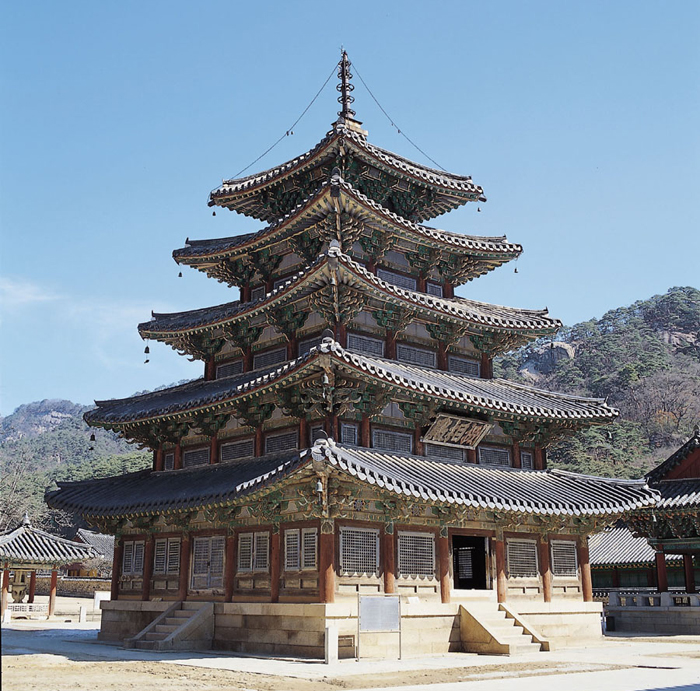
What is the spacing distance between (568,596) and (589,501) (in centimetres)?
375

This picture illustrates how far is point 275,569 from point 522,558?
8.39 m

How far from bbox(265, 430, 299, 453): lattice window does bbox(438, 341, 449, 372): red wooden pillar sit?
623 centimetres

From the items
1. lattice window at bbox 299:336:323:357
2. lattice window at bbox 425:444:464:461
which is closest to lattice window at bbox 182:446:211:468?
lattice window at bbox 299:336:323:357

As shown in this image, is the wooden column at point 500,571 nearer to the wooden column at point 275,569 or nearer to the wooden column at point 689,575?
the wooden column at point 275,569

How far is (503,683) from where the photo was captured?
15.7 meters

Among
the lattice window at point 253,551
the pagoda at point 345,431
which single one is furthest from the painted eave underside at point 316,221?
the lattice window at point 253,551

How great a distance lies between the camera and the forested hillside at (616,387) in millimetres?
93875

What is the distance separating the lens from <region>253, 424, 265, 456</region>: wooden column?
24.7 metres

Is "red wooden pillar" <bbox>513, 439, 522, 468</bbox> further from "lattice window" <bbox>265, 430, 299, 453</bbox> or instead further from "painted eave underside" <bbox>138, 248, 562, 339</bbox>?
"lattice window" <bbox>265, 430, 299, 453</bbox>

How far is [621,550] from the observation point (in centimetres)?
4603

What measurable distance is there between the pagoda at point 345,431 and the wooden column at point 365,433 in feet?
0.14

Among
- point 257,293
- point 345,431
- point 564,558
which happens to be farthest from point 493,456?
point 257,293

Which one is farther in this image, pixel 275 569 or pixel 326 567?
pixel 275 569

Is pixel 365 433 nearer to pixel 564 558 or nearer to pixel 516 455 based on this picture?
pixel 516 455
